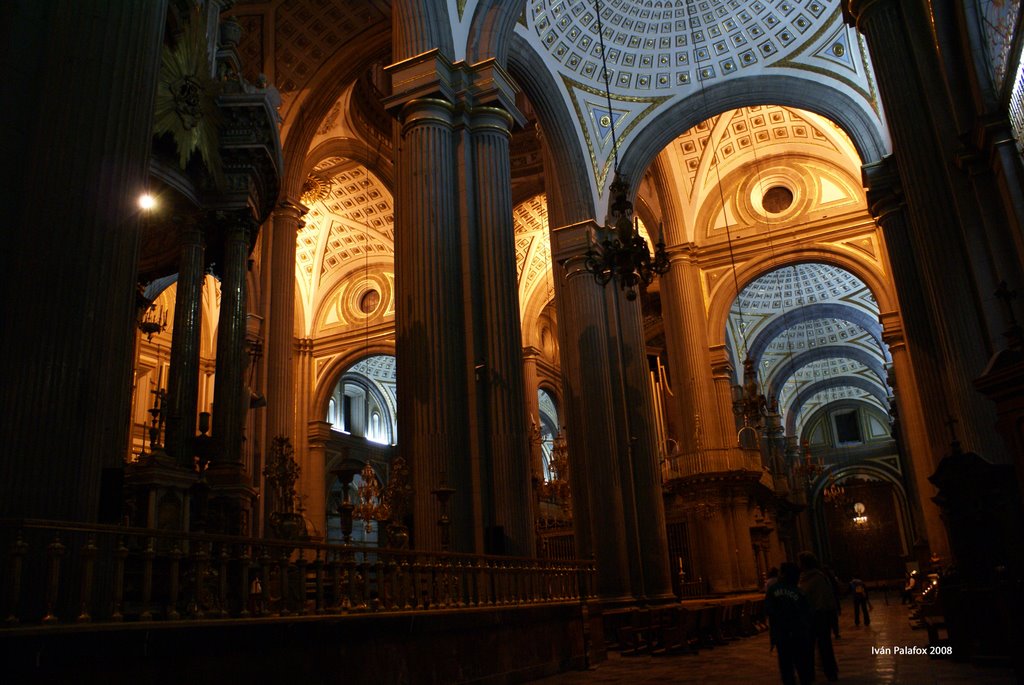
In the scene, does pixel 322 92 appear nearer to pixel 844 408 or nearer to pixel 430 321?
pixel 430 321

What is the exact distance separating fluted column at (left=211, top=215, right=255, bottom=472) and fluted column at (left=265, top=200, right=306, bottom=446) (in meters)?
3.35

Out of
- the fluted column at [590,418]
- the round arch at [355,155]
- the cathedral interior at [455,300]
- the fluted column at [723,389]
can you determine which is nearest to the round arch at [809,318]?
the cathedral interior at [455,300]

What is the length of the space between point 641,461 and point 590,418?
5.42 ft

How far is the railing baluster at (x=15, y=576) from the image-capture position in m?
3.29

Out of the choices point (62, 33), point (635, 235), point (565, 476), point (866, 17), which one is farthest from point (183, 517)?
point (565, 476)

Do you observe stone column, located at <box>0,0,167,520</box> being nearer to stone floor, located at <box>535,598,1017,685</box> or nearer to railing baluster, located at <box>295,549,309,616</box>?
railing baluster, located at <box>295,549,309,616</box>

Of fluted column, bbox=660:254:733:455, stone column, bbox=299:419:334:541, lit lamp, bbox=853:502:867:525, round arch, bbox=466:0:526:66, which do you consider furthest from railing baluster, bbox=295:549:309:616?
lit lamp, bbox=853:502:867:525

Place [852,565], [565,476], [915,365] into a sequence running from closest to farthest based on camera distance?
[915,365] → [565,476] → [852,565]

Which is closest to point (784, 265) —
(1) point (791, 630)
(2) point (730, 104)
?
(2) point (730, 104)

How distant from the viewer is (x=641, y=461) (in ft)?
48.9

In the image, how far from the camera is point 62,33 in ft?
15.3

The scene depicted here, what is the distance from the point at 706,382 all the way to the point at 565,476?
4430 millimetres

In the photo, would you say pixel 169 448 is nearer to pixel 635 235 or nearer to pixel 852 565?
pixel 635 235

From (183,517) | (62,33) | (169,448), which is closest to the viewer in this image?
(62,33)
